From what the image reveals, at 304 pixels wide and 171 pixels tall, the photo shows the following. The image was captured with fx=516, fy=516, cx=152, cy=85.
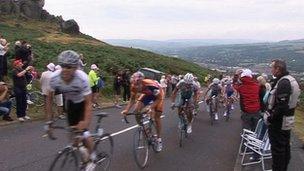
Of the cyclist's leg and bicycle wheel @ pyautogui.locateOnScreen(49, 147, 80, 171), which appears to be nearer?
bicycle wheel @ pyautogui.locateOnScreen(49, 147, 80, 171)

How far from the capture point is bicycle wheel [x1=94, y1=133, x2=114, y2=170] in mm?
8352

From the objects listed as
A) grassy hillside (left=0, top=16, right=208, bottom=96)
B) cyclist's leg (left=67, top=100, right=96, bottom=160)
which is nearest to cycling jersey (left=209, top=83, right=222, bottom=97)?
grassy hillside (left=0, top=16, right=208, bottom=96)

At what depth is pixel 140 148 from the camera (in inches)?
428

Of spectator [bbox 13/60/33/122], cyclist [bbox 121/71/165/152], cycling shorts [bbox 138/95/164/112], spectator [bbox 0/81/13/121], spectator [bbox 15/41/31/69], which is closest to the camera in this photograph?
cyclist [bbox 121/71/165/152]

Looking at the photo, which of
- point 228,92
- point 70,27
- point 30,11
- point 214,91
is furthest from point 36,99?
point 30,11

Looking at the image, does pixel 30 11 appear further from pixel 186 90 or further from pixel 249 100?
pixel 249 100

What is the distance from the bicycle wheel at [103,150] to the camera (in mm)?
8352

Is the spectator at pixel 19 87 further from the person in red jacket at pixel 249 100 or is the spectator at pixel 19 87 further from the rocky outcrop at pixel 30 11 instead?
the rocky outcrop at pixel 30 11

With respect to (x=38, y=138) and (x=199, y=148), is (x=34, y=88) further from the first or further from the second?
(x=199, y=148)

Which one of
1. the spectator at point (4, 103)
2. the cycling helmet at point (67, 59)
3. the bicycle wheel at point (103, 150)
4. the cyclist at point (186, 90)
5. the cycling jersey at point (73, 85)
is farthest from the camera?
the spectator at point (4, 103)

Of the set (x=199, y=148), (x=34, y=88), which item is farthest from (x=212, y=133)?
(x=34, y=88)

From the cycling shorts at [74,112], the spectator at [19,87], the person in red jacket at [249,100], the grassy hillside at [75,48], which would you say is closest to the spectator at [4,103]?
the spectator at [19,87]

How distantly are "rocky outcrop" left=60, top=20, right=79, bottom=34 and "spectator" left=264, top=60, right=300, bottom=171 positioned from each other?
78.5 metres

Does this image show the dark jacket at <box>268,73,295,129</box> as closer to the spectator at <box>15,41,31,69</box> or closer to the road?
the road
